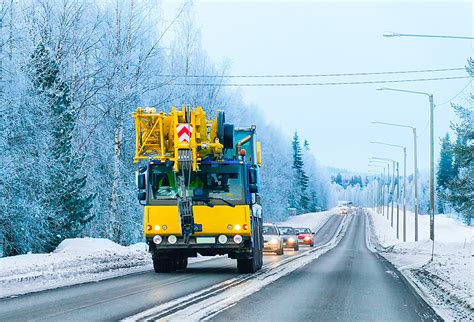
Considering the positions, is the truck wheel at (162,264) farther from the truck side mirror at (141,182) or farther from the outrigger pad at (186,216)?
the truck side mirror at (141,182)

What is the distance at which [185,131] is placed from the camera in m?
18.3

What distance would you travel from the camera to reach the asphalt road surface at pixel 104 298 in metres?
10.8

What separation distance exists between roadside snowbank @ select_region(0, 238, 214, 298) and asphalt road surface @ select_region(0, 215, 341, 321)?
0.86 meters

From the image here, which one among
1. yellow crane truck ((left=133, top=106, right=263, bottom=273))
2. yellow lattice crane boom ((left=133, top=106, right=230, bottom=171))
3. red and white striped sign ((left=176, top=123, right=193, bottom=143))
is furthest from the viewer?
yellow crane truck ((left=133, top=106, right=263, bottom=273))

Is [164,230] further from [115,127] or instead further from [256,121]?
[256,121]

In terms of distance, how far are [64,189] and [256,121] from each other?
5373cm

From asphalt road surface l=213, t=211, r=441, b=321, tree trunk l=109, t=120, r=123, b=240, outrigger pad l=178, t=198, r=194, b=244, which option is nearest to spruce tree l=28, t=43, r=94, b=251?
tree trunk l=109, t=120, r=123, b=240

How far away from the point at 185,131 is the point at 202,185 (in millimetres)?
1723

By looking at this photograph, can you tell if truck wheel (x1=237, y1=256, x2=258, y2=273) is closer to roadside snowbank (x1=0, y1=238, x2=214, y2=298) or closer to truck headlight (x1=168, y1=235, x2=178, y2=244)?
truck headlight (x1=168, y1=235, x2=178, y2=244)

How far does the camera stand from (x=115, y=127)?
35500 millimetres

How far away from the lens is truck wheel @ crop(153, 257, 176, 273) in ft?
68.0

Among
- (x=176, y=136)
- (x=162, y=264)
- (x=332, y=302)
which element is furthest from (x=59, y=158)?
(x=332, y=302)

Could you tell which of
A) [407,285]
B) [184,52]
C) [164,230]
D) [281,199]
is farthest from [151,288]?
[281,199]

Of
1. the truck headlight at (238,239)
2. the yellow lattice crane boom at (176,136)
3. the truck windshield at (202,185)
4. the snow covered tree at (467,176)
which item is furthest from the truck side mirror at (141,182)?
the snow covered tree at (467,176)
